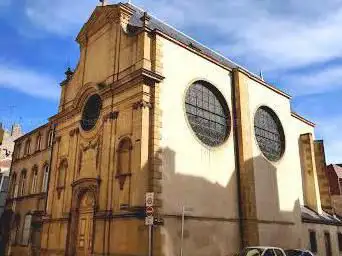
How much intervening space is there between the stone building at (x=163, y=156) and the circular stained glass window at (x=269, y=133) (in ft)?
0.26

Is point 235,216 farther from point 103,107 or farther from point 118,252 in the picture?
point 103,107

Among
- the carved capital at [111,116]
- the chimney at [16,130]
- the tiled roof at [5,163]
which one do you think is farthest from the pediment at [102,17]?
the chimney at [16,130]

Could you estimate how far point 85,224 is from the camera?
17.9 metres

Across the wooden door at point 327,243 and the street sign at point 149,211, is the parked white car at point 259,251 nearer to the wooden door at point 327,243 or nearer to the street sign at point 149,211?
the street sign at point 149,211

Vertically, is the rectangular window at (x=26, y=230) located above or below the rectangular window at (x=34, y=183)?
below

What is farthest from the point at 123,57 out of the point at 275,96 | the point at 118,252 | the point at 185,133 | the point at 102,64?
the point at 275,96

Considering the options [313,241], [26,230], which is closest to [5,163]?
[26,230]

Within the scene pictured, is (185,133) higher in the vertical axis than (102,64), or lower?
lower

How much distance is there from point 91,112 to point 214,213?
8636 millimetres

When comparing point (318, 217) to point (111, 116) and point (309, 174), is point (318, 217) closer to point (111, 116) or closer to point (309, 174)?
point (309, 174)

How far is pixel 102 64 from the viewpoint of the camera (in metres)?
20.0

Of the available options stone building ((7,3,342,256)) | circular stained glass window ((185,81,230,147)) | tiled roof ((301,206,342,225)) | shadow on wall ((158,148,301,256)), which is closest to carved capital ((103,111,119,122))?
stone building ((7,3,342,256))

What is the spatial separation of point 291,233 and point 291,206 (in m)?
1.72

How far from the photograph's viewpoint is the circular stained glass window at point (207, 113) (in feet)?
60.0
